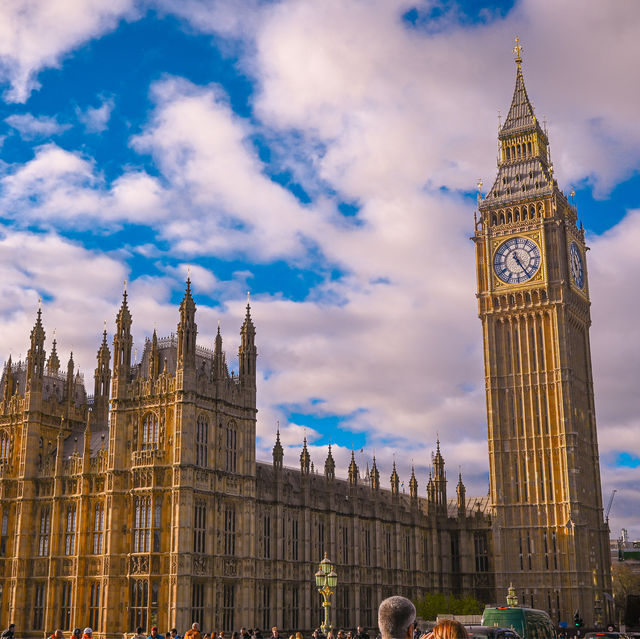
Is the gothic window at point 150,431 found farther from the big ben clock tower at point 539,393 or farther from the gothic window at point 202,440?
the big ben clock tower at point 539,393

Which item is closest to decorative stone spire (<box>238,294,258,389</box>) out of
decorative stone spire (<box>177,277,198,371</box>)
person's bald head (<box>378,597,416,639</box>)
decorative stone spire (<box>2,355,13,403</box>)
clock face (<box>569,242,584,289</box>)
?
decorative stone spire (<box>177,277,198,371</box>)

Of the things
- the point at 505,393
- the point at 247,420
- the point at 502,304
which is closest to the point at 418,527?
the point at 505,393

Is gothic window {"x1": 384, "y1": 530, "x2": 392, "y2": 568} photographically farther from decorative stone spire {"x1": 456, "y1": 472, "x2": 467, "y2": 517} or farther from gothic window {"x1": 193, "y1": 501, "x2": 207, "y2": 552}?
gothic window {"x1": 193, "y1": 501, "x2": 207, "y2": 552}

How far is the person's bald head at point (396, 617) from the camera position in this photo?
25.9 feet

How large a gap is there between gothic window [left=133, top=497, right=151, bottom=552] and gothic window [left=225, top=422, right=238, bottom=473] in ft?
20.5

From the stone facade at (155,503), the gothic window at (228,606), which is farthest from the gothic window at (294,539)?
the gothic window at (228,606)

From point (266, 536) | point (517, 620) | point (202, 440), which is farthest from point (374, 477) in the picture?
point (517, 620)

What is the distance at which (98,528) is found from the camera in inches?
2480

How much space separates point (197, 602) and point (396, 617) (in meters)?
54.4

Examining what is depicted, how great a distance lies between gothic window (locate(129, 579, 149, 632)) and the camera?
58.6 m

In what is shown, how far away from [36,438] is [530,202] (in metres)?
54.4

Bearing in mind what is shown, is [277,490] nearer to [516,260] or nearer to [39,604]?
[39,604]

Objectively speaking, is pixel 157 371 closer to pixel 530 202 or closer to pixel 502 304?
pixel 502 304

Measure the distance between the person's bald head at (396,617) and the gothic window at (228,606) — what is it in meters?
55.9
